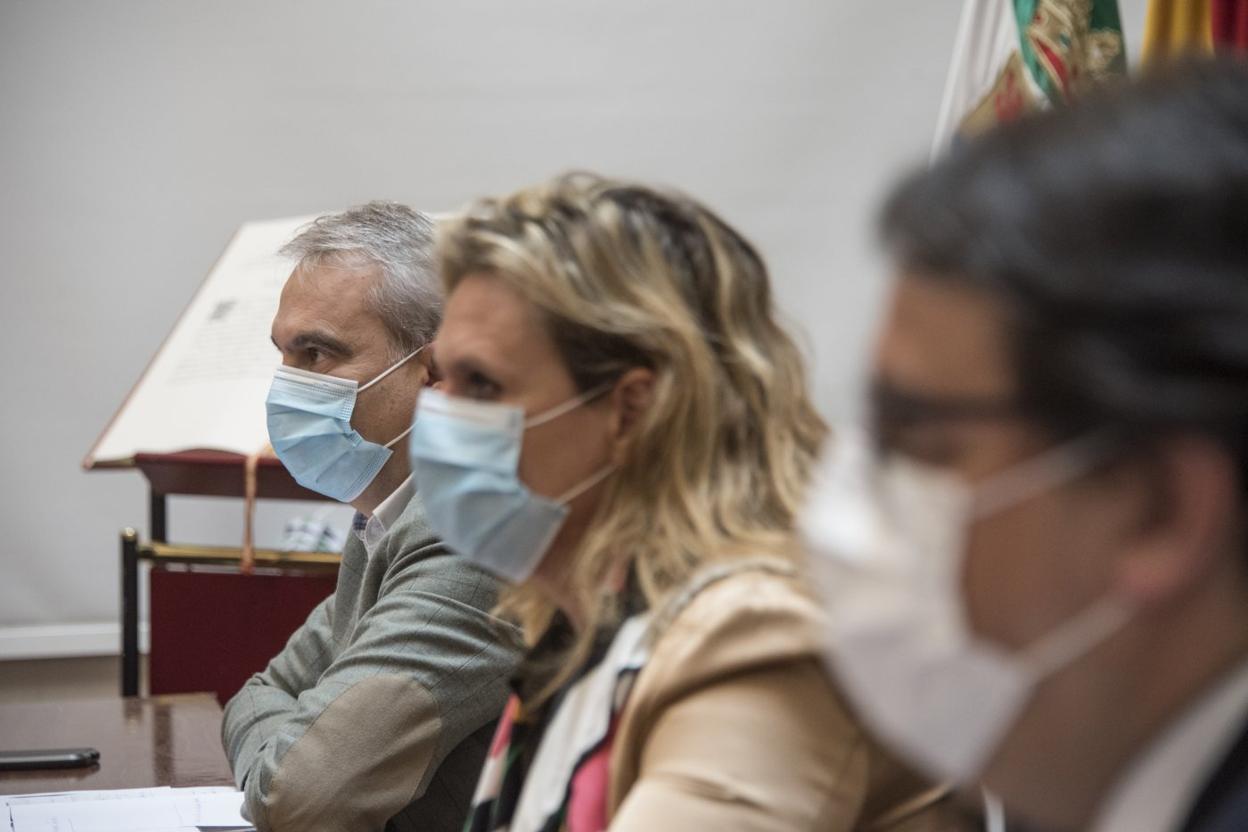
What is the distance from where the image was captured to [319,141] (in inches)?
172

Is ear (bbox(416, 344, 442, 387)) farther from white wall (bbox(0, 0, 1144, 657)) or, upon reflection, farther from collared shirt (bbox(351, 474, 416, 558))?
white wall (bbox(0, 0, 1144, 657))

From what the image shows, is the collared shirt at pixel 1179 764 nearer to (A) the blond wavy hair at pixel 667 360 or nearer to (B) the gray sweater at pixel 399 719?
(A) the blond wavy hair at pixel 667 360

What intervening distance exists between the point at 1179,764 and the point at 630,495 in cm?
60

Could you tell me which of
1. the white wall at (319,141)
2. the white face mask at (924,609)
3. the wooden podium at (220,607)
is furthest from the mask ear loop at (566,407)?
the white wall at (319,141)

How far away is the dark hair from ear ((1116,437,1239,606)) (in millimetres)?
11

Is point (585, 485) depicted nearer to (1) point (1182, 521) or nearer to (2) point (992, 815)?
(2) point (992, 815)

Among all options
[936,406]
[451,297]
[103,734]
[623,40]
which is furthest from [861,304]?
[936,406]

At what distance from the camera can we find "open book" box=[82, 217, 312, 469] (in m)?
2.91

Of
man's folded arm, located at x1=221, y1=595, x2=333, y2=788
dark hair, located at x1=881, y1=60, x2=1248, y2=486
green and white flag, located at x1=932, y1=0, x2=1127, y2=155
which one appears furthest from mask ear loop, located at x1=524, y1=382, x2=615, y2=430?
green and white flag, located at x1=932, y1=0, x2=1127, y2=155

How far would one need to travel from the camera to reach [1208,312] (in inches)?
26.7

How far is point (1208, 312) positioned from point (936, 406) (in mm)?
138

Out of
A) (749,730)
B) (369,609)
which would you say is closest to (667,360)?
(749,730)

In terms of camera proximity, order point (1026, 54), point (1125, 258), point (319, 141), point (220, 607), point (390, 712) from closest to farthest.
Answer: point (1125, 258), point (390, 712), point (1026, 54), point (220, 607), point (319, 141)

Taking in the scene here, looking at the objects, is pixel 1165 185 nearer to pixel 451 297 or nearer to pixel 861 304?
pixel 451 297
